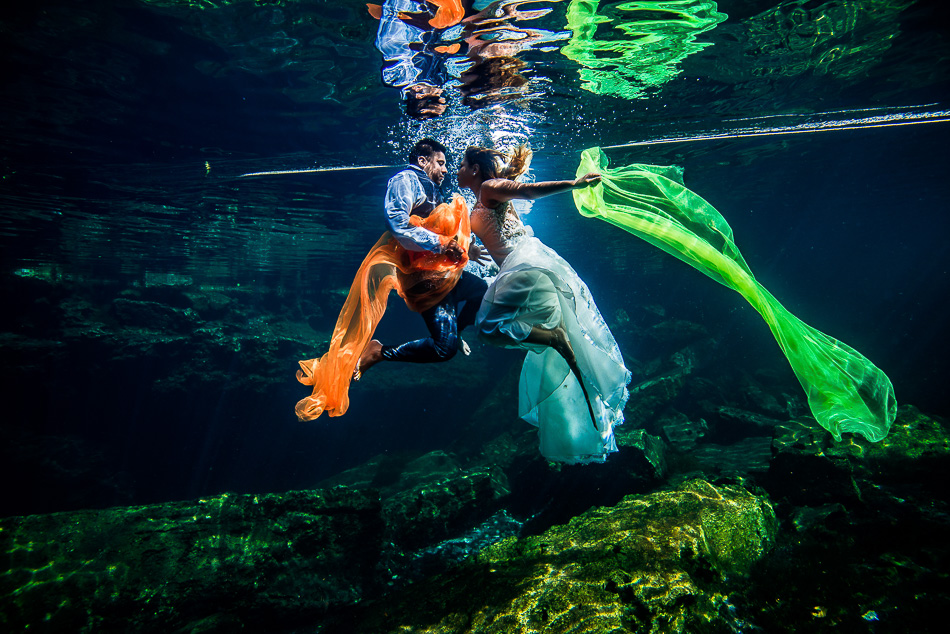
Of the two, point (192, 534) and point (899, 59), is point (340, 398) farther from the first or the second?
point (899, 59)

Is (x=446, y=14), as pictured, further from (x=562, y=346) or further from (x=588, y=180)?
(x=562, y=346)

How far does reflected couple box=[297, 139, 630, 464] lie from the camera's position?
387cm

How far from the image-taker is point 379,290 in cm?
460

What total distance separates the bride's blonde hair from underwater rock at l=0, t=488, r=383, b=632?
751cm

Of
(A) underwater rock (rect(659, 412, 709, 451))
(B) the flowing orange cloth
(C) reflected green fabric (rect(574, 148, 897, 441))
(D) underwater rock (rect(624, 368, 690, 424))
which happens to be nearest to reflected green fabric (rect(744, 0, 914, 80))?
(C) reflected green fabric (rect(574, 148, 897, 441))

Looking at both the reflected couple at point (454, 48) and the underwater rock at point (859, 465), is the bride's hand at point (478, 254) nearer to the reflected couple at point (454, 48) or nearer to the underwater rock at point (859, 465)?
the reflected couple at point (454, 48)

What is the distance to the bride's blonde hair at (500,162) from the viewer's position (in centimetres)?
427

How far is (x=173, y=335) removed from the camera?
18062 millimetres

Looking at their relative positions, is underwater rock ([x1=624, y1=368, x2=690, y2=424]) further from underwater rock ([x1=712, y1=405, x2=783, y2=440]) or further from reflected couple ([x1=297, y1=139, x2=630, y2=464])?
reflected couple ([x1=297, y1=139, x2=630, y2=464])

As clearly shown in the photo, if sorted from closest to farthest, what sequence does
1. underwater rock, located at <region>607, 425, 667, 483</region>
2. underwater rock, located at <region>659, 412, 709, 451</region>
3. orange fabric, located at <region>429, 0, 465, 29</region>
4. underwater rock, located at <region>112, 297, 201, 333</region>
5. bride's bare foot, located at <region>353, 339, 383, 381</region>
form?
bride's bare foot, located at <region>353, 339, 383, 381</region> < orange fabric, located at <region>429, 0, 465, 29</region> < underwater rock, located at <region>607, 425, 667, 483</region> < underwater rock, located at <region>659, 412, 709, 451</region> < underwater rock, located at <region>112, 297, 201, 333</region>

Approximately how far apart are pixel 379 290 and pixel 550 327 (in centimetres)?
211

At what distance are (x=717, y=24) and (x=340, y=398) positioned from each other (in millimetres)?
8673

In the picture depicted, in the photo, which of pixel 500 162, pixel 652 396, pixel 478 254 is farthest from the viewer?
pixel 652 396

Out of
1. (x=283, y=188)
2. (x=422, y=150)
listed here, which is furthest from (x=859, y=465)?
(x=283, y=188)
